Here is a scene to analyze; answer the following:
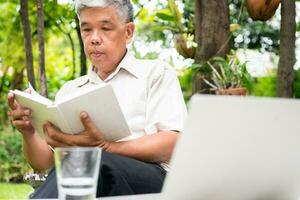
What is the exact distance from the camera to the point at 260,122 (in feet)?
2.79

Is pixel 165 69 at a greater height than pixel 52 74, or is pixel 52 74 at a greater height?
pixel 165 69

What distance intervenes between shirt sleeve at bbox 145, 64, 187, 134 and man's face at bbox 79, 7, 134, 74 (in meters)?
0.17

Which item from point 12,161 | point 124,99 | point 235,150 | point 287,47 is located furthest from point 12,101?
point 12,161

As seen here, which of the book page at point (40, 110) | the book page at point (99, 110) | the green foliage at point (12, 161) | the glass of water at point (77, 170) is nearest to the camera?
the glass of water at point (77, 170)

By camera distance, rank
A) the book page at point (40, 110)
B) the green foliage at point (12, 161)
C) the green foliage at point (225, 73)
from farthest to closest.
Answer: the green foliage at point (12, 161) < the green foliage at point (225, 73) < the book page at point (40, 110)

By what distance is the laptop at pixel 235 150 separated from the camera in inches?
31.9

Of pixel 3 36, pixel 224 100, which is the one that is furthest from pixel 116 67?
pixel 3 36

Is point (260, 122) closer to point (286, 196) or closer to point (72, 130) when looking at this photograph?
point (286, 196)

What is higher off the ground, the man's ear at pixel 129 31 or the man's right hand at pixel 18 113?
the man's ear at pixel 129 31

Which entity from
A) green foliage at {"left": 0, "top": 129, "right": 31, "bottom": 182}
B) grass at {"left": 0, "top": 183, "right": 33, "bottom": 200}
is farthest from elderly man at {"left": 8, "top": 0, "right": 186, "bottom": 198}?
green foliage at {"left": 0, "top": 129, "right": 31, "bottom": 182}

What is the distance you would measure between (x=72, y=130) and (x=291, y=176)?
80 cm

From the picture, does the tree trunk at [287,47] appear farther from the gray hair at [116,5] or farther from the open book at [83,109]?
the open book at [83,109]

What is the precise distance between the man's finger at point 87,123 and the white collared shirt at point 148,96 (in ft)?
1.07

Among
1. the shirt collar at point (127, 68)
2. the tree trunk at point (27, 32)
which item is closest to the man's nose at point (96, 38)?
the shirt collar at point (127, 68)
